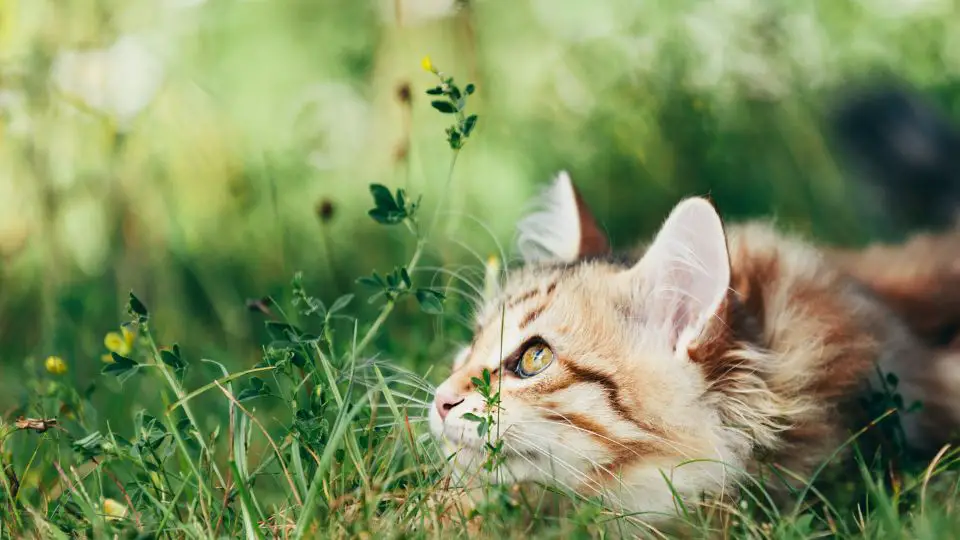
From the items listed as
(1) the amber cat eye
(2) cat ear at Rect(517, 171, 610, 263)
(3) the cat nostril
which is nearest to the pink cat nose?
(3) the cat nostril

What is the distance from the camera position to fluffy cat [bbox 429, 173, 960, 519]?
1.71m

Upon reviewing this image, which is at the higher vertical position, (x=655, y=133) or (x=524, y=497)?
(x=655, y=133)

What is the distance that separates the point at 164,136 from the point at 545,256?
5.79 feet

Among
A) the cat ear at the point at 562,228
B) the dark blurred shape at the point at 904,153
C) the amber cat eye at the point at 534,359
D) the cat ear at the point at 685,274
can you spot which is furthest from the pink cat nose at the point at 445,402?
the dark blurred shape at the point at 904,153

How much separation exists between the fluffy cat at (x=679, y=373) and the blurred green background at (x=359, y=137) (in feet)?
1.68

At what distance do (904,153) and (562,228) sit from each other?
162 centimetres

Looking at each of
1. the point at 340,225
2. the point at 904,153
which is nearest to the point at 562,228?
the point at 904,153

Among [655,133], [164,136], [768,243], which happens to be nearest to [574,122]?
[655,133]

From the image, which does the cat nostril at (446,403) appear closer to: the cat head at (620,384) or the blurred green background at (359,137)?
the cat head at (620,384)

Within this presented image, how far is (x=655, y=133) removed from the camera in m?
3.89

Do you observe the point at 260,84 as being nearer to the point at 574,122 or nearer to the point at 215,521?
the point at 574,122

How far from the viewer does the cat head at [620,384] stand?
1.71m

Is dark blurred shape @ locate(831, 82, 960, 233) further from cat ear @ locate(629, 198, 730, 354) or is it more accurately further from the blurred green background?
cat ear @ locate(629, 198, 730, 354)

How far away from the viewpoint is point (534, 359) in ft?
6.06
